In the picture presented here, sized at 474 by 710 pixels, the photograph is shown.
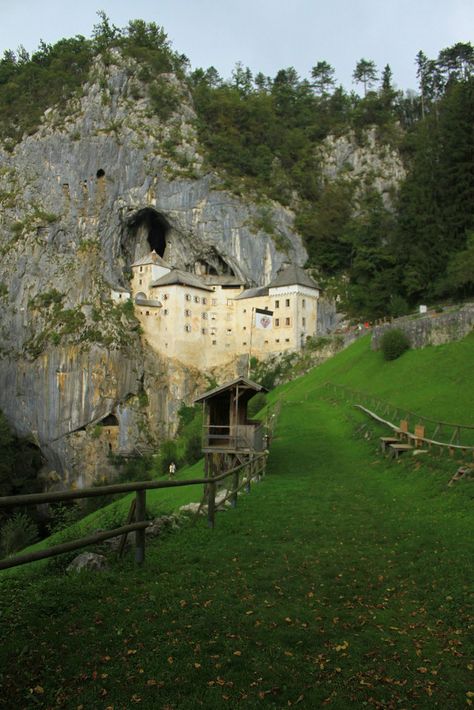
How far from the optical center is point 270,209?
8119 centimetres

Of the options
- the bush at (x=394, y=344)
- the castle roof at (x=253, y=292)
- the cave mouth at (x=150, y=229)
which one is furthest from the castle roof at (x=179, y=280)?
the bush at (x=394, y=344)

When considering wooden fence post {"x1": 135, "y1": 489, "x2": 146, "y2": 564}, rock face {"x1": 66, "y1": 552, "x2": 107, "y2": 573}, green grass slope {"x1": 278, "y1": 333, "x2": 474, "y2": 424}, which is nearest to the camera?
rock face {"x1": 66, "y1": 552, "x2": 107, "y2": 573}

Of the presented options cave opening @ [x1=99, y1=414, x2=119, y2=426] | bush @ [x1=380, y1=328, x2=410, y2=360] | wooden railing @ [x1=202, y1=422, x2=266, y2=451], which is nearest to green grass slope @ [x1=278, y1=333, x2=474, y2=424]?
bush @ [x1=380, y1=328, x2=410, y2=360]

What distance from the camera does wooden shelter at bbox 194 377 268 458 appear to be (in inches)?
1075

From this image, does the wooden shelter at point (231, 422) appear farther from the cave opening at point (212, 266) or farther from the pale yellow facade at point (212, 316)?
the cave opening at point (212, 266)

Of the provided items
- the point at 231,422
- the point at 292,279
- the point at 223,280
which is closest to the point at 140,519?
the point at 231,422

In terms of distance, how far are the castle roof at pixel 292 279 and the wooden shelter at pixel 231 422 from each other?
4575 centimetres

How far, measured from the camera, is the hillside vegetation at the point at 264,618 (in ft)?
19.6

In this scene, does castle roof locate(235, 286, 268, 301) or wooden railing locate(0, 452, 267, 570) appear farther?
castle roof locate(235, 286, 268, 301)

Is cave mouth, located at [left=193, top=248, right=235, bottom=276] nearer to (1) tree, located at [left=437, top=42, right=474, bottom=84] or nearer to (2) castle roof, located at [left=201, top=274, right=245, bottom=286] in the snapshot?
(2) castle roof, located at [left=201, top=274, right=245, bottom=286]

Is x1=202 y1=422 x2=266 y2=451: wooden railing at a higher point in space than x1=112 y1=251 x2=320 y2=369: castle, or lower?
lower

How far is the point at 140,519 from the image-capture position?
950 centimetres

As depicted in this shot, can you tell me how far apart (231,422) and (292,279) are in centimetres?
4849

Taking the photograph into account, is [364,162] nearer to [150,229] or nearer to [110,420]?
[150,229]
